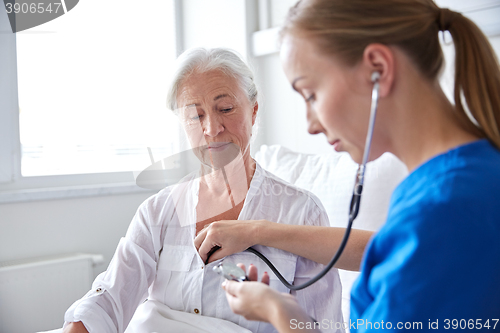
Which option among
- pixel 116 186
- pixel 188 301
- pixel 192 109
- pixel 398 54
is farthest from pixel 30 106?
pixel 398 54

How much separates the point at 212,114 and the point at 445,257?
0.67 meters

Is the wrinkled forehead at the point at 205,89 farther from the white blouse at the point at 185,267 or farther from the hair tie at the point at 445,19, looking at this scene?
the hair tie at the point at 445,19

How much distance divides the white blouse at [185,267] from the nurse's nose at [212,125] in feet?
0.56

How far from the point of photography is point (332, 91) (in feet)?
1.85

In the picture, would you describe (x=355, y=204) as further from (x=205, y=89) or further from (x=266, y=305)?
(x=205, y=89)

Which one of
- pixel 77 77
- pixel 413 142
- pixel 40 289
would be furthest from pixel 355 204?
pixel 77 77

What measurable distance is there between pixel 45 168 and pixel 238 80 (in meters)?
1.24

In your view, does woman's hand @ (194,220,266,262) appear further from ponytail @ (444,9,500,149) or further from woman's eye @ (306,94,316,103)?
ponytail @ (444,9,500,149)

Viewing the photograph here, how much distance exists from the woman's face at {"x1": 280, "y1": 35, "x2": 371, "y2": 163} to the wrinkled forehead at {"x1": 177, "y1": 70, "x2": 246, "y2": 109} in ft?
1.32

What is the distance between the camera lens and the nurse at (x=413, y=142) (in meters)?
0.46

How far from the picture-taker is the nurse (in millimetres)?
457

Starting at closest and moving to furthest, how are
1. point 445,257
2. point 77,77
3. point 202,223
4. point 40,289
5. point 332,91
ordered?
point 445,257 → point 332,91 → point 202,223 → point 40,289 → point 77,77

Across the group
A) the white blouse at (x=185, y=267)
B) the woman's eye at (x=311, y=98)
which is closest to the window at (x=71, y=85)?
the white blouse at (x=185, y=267)

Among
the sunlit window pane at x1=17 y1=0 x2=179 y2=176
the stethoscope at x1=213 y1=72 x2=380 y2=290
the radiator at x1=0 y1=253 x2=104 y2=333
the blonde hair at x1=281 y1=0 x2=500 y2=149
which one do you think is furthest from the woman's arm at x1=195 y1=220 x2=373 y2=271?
the radiator at x1=0 y1=253 x2=104 y2=333
